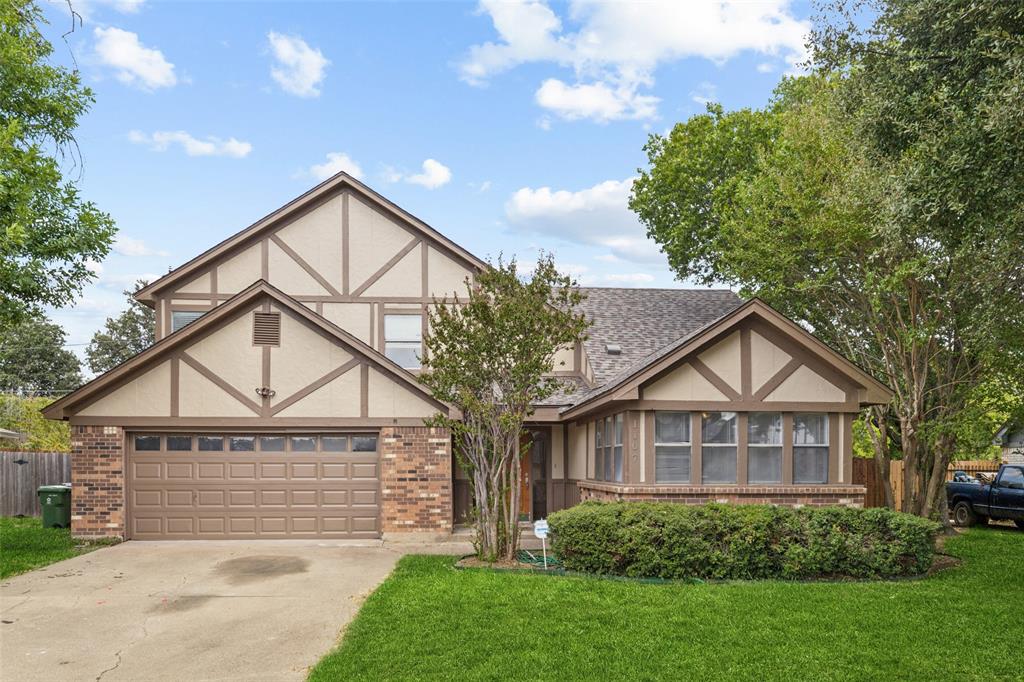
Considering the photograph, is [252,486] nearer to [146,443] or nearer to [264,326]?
[146,443]

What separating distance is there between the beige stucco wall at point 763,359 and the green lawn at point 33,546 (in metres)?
12.5

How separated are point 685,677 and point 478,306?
6646mm

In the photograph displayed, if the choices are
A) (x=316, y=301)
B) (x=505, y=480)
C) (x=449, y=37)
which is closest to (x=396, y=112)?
(x=449, y=37)

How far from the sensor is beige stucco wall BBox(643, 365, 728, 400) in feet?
46.5

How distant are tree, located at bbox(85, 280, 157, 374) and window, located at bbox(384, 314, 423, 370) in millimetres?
34278

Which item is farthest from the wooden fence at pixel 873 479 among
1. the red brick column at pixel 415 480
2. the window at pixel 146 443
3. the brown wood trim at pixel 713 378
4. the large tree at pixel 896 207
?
the window at pixel 146 443

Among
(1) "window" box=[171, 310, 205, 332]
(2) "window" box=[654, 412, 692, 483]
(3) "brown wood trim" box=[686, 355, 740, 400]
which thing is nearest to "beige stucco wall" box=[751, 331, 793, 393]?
(3) "brown wood trim" box=[686, 355, 740, 400]

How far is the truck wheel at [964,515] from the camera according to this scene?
69.9 feet

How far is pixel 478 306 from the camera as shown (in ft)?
40.7

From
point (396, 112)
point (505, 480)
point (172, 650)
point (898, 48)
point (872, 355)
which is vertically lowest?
point (172, 650)

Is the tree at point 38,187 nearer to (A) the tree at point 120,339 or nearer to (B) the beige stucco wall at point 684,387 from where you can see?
(B) the beige stucco wall at point 684,387

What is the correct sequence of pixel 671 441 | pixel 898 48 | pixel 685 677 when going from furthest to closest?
Answer: 1. pixel 671 441
2. pixel 898 48
3. pixel 685 677

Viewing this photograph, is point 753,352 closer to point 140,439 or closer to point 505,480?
point 505,480

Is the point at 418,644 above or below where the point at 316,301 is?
below
